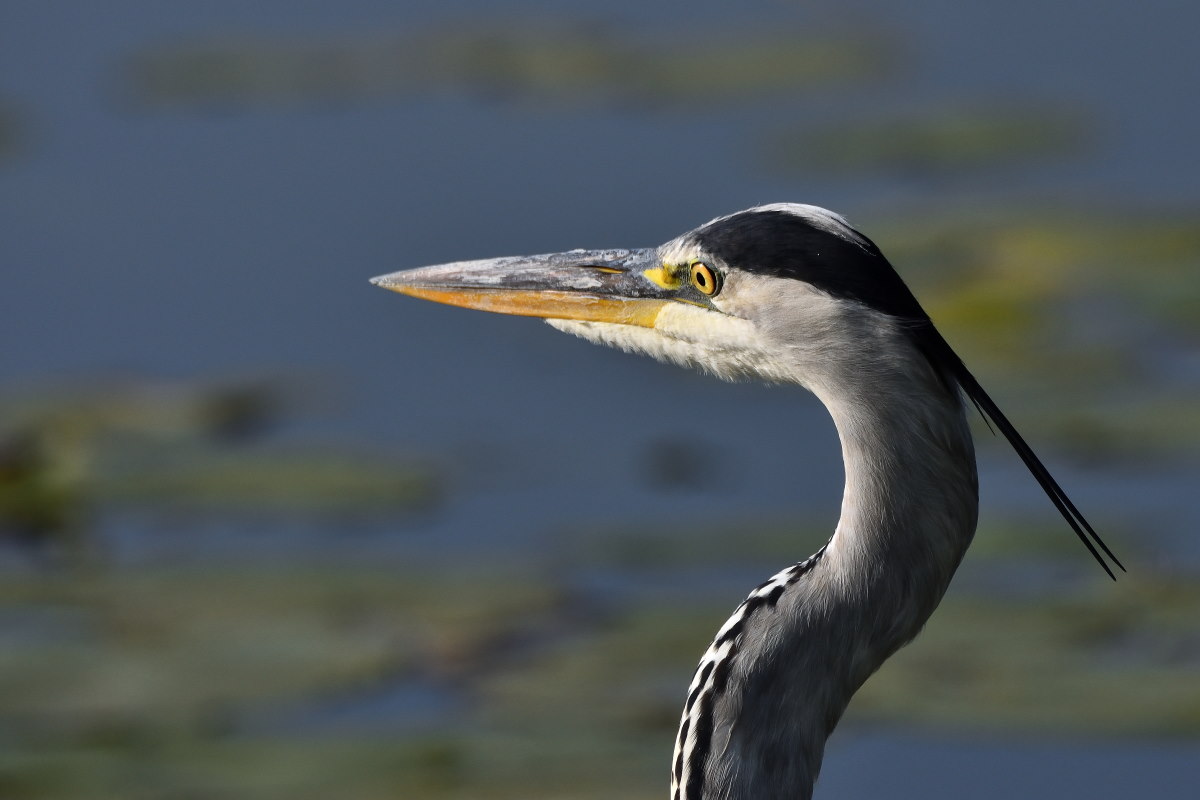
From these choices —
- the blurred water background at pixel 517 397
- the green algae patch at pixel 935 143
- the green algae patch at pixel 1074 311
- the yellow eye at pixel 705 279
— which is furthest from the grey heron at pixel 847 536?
the green algae patch at pixel 935 143

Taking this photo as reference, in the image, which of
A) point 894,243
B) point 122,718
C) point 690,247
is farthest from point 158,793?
point 894,243

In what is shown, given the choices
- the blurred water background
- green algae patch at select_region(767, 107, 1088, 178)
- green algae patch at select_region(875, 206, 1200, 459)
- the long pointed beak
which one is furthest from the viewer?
green algae patch at select_region(767, 107, 1088, 178)

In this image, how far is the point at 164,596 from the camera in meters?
3.87

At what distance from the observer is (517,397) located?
5.12 m

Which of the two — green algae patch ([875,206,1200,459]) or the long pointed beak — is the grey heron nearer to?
the long pointed beak

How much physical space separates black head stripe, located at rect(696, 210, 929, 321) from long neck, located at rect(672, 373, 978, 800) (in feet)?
0.35

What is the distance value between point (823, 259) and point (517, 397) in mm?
3032

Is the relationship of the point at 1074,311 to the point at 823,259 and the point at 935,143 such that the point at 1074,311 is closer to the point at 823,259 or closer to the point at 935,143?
the point at 935,143

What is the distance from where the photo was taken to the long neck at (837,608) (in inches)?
82.0

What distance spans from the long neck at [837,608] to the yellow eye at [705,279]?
0.93ft

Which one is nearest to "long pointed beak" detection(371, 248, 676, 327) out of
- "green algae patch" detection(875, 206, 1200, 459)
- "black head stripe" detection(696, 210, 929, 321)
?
"black head stripe" detection(696, 210, 929, 321)

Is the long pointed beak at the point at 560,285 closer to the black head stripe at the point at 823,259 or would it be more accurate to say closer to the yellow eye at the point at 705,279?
the yellow eye at the point at 705,279

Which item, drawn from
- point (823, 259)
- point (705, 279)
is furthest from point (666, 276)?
point (823, 259)

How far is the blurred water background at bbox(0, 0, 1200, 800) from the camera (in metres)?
3.47
